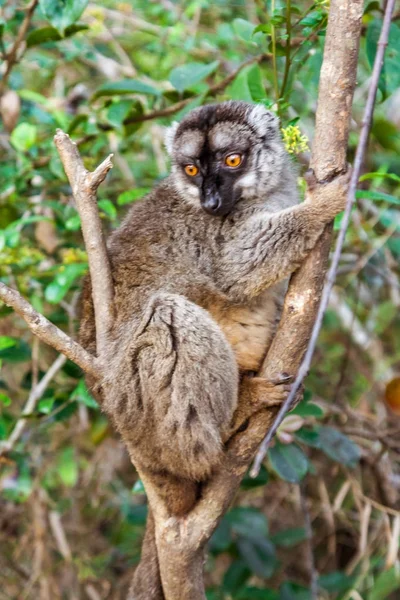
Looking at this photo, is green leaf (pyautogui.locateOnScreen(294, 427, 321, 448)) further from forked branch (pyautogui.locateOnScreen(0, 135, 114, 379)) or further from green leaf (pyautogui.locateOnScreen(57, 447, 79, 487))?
green leaf (pyautogui.locateOnScreen(57, 447, 79, 487))

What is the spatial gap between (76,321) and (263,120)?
1787 millimetres

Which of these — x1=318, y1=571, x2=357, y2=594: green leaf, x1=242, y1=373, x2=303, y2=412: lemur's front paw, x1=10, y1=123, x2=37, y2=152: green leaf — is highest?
x1=10, y1=123, x2=37, y2=152: green leaf

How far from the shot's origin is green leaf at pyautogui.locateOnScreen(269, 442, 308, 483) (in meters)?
4.35

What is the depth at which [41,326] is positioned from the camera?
338 cm

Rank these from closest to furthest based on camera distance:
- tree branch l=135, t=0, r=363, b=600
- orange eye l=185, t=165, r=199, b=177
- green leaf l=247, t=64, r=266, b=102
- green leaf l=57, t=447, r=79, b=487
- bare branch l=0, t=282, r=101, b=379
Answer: tree branch l=135, t=0, r=363, b=600 → bare branch l=0, t=282, r=101, b=379 → orange eye l=185, t=165, r=199, b=177 → green leaf l=247, t=64, r=266, b=102 → green leaf l=57, t=447, r=79, b=487

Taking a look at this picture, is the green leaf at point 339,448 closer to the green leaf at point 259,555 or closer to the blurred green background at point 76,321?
the blurred green background at point 76,321

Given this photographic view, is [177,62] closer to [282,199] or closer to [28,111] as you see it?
[28,111]

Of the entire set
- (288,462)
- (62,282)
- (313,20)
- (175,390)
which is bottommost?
(288,462)

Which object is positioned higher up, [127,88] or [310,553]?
[127,88]

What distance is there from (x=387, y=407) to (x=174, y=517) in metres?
3.35

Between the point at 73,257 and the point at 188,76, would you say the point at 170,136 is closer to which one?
the point at 188,76

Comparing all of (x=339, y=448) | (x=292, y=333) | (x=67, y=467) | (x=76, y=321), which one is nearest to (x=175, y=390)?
(x=292, y=333)

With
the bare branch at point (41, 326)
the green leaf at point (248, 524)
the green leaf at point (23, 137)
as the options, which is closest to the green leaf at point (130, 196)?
the green leaf at point (23, 137)

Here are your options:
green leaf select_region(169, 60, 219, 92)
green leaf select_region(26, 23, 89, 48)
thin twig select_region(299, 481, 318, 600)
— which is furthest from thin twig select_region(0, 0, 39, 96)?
thin twig select_region(299, 481, 318, 600)
